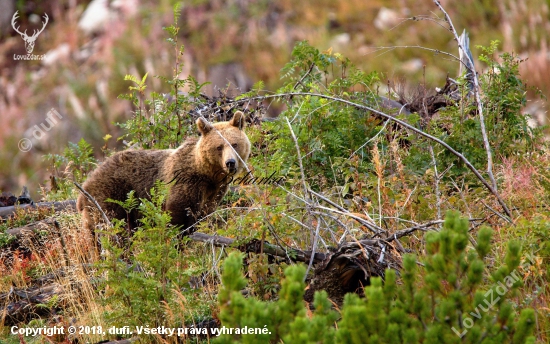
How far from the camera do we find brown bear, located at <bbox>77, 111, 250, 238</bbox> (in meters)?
6.92

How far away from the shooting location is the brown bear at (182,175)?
6.92 meters

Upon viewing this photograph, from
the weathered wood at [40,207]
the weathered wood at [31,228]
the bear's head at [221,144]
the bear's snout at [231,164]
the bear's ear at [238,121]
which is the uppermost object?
the bear's ear at [238,121]

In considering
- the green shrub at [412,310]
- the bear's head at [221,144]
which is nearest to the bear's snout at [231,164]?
the bear's head at [221,144]

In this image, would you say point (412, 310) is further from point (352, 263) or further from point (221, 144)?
point (221, 144)

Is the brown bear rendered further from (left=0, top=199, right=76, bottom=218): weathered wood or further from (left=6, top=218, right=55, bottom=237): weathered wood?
(left=0, top=199, right=76, bottom=218): weathered wood

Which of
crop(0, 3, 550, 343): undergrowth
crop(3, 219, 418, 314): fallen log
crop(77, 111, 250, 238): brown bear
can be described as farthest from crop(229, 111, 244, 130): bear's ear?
crop(3, 219, 418, 314): fallen log

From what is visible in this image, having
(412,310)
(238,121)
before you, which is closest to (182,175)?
(238,121)

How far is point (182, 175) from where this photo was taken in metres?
7.02

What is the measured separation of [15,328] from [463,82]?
4.83m

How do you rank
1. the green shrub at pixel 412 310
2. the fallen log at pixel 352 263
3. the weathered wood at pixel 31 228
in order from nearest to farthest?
the green shrub at pixel 412 310, the fallen log at pixel 352 263, the weathered wood at pixel 31 228

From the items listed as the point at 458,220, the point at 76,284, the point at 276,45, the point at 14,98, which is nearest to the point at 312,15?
the point at 276,45

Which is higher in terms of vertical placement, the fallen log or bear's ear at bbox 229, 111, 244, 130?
bear's ear at bbox 229, 111, 244, 130

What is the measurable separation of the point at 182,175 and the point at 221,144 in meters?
0.53

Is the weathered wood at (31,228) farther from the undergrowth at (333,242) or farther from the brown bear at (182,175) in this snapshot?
the brown bear at (182,175)
